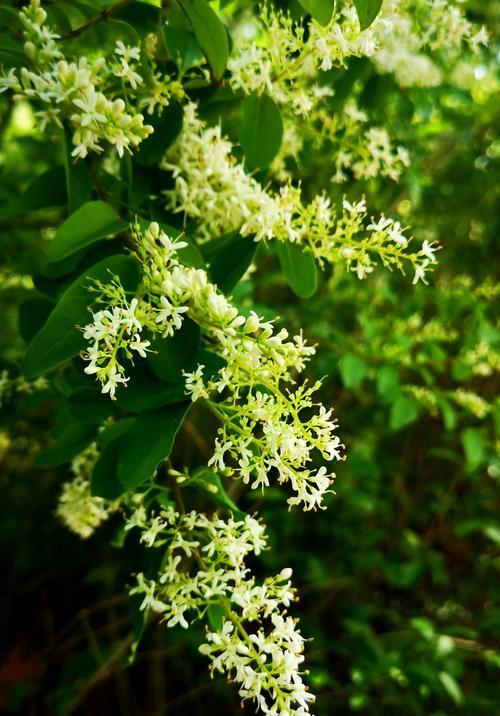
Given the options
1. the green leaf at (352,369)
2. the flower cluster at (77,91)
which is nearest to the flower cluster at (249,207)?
the flower cluster at (77,91)

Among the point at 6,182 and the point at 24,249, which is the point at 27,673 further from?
the point at 6,182

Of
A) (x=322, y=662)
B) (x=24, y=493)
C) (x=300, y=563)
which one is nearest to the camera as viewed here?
(x=322, y=662)

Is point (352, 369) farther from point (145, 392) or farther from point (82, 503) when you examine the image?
point (145, 392)

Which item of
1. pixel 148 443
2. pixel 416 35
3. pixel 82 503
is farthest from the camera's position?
pixel 416 35

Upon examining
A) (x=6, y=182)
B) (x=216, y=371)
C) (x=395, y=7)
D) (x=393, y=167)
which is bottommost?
(x=6, y=182)

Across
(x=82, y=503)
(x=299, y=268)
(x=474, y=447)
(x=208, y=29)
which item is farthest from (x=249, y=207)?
(x=474, y=447)

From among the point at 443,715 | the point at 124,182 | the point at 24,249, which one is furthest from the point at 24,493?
the point at 124,182

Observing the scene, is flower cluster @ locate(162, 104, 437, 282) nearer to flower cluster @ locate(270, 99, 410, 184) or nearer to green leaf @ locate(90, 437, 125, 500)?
flower cluster @ locate(270, 99, 410, 184)

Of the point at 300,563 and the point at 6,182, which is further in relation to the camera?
the point at 300,563
